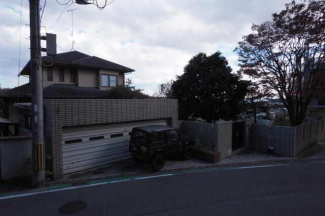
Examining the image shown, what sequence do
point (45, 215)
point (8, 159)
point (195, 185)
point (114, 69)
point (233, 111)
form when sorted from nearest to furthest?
point (45, 215) < point (195, 185) < point (8, 159) < point (233, 111) < point (114, 69)

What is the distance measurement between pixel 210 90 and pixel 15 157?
37.5 feet

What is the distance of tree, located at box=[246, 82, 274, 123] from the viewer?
42.2ft

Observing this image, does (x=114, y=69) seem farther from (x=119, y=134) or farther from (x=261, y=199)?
(x=261, y=199)

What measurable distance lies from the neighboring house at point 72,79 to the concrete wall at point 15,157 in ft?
21.5

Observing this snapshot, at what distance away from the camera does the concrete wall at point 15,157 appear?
6570 mm

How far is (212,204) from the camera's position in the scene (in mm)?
4859

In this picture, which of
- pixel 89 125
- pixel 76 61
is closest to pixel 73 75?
pixel 76 61

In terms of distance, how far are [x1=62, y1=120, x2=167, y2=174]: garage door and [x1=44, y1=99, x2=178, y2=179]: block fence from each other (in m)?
0.30

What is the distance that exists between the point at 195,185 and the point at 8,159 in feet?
20.6

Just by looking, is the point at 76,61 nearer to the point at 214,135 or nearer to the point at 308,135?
the point at 214,135

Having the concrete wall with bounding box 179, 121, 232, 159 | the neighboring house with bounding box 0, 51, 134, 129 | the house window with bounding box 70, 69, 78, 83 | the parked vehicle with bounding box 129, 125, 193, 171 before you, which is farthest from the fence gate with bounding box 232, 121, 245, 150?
the house window with bounding box 70, 69, 78, 83

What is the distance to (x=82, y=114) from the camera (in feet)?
25.3

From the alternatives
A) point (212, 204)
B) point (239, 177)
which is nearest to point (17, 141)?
point (212, 204)

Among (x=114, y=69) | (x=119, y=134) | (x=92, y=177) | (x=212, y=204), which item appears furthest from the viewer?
(x=114, y=69)
